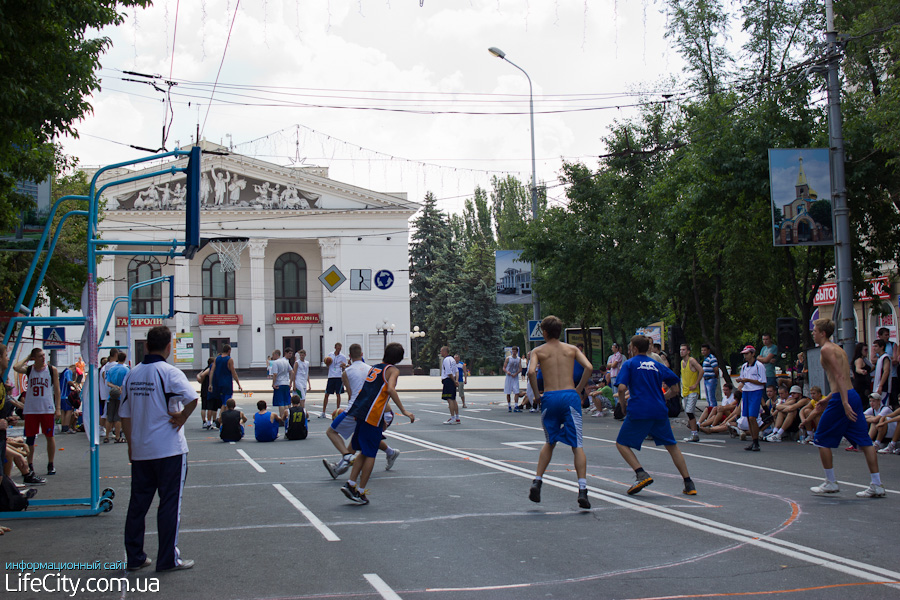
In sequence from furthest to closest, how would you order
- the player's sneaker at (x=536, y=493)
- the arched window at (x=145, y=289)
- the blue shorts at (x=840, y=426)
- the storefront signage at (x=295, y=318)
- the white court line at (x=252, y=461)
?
the storefront signage at (x=295, y=318) < the arched window at (x=145, y=289) < the white court line at (x=252, y=461) < the blue shorts at (x=840, y=426) < the player's sneaker at (x=536, y=493)

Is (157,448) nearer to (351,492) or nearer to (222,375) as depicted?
(351,492)

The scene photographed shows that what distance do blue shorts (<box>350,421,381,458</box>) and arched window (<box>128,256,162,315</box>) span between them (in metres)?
62.5

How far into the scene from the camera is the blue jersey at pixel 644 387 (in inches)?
383

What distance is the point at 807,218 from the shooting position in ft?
55.8

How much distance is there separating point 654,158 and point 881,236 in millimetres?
10442

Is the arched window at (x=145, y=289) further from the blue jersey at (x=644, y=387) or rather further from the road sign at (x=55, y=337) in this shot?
the blue jersey at (x=644, y=387)

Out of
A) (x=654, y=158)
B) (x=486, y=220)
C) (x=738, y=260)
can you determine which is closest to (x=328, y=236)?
(x=486, y=220)

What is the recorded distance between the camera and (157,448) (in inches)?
258

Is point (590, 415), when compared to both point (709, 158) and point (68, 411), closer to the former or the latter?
point (709, 158)

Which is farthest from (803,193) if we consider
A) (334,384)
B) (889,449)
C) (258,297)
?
(258,297)

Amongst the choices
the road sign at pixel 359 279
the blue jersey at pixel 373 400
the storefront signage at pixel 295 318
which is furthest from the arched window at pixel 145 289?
the blue jersey at pixel 373 400

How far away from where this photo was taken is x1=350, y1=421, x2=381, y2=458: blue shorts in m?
9.53

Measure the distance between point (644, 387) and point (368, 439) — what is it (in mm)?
3116

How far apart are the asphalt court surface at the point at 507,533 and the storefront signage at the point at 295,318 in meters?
58.4
